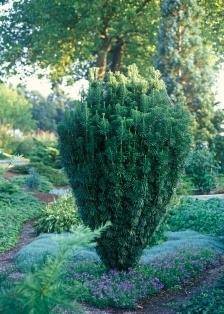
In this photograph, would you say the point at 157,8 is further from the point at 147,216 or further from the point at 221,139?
the point at 147,216

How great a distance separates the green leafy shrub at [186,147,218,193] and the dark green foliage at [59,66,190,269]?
9539mm

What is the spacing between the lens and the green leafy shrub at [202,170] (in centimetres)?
1583

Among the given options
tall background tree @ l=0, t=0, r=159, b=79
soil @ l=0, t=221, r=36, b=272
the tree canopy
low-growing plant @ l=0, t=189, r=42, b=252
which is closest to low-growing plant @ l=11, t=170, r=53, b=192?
low-growing plant @ l=0, t=189, r=42, b=252

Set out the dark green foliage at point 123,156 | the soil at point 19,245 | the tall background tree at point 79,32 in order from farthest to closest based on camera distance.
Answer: the tall background tree at point 79,32 < the soil at point 19,245 < the dark green foliage at point 123,156

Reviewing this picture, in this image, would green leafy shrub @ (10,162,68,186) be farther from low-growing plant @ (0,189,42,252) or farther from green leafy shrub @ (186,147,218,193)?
→ green leafy shrub @ (186,147,218,193)

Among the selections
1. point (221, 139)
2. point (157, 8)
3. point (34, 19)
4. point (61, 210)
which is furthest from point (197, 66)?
point (61, 210)

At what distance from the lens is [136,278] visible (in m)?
6.25

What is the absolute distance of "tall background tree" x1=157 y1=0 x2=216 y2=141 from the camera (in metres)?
19.1

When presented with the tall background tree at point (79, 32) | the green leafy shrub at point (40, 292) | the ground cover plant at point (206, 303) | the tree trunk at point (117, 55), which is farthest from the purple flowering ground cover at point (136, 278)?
the tree trunk at point (117, 55)

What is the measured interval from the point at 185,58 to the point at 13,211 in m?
9.53

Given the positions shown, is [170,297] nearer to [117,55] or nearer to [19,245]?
[19,245]

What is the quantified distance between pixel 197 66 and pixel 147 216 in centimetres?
1411

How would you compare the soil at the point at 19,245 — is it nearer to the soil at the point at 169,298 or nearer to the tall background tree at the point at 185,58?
the soil at the point at 169,298

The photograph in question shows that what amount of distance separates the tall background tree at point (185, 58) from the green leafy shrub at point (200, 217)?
26.5 feet
